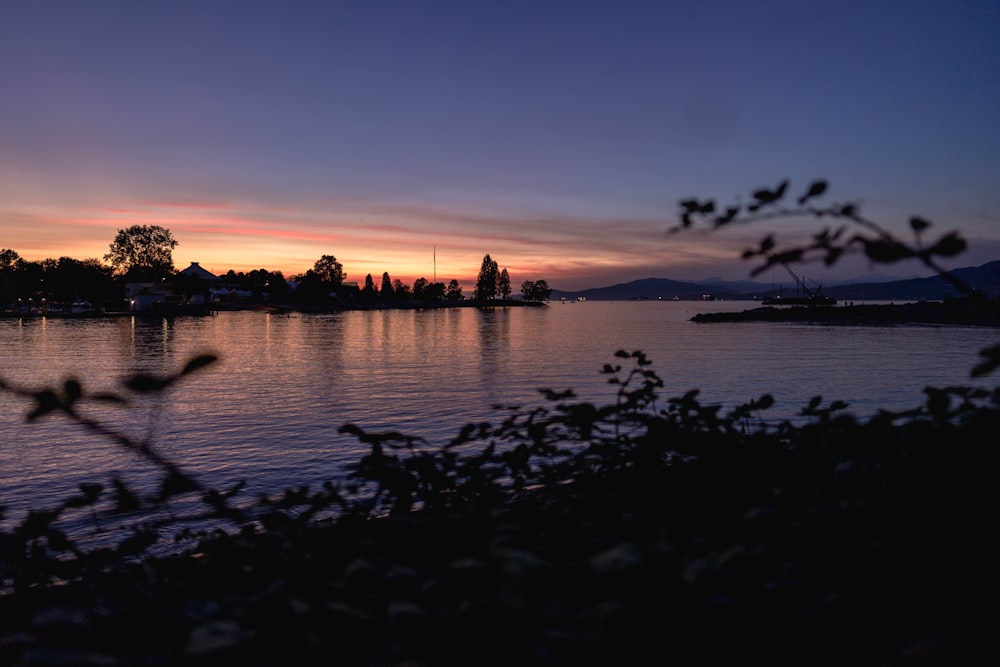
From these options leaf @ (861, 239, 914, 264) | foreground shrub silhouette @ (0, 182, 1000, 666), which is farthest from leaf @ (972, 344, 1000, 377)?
leaf @ (861, 239, 914, 264)

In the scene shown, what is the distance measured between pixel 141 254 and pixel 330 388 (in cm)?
15847

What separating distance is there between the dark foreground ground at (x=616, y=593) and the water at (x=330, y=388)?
83cm

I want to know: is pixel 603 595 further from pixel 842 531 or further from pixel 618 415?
pixel 618 415

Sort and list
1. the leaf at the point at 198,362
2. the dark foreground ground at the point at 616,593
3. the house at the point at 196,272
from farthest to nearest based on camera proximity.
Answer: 1. the house at the point at 196,272
2. the leaf at the point at 198,362
3. the dark foreground ground at the point at 616,593

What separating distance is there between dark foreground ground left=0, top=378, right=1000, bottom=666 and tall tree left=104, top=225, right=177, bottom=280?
7089 inches

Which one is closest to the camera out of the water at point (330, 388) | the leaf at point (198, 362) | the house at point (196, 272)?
the leaf at point (198, 362)

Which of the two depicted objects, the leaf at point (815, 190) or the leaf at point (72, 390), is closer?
the leaf at point (72, 390)

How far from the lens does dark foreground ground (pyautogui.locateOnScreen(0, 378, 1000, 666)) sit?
6.08ft

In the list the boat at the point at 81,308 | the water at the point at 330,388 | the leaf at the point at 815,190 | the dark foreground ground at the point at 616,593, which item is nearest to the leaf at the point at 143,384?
the water at the point at 330,388

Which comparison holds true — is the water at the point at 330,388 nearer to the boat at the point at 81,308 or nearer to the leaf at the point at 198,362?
the leaf at the point at 198,362

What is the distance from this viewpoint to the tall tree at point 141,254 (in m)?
157

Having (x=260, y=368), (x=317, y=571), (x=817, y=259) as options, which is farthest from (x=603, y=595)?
(x=260, y=368)

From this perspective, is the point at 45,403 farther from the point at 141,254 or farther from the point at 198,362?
the point at 141,254

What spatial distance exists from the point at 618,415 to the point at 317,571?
7.81 feet
